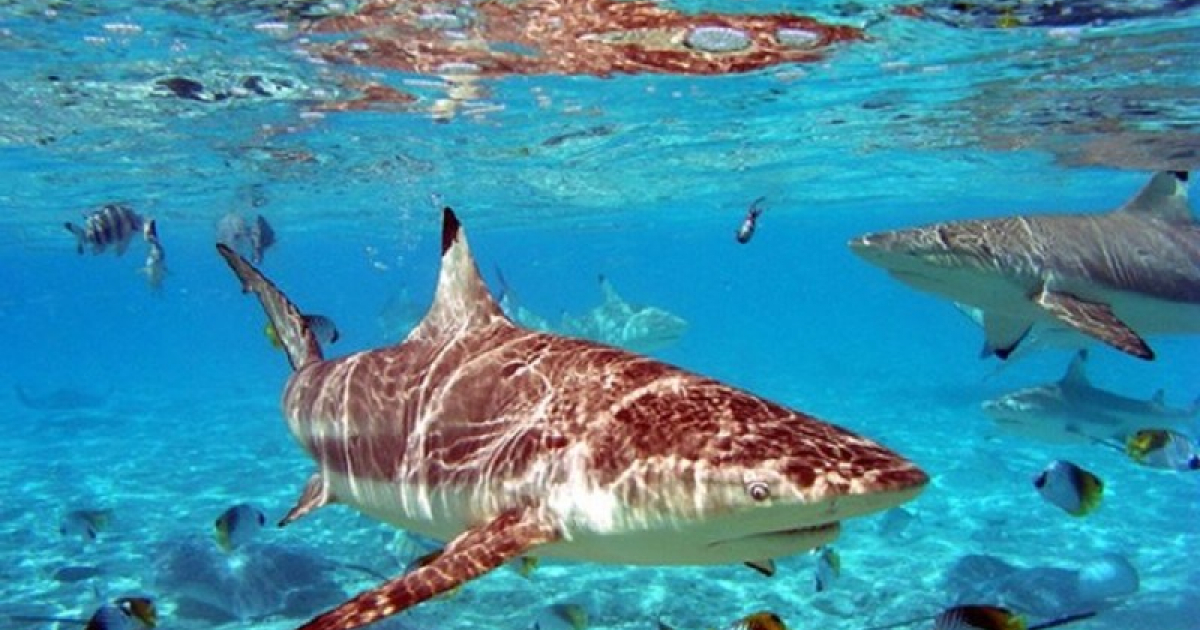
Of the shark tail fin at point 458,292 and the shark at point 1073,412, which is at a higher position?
the shark tail fin at point 458,292

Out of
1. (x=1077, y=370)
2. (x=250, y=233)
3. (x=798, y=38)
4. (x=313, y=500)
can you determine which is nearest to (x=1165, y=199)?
(x=1077, y=370)

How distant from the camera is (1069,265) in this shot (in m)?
8.39

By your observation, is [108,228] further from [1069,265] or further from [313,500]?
[1069,265]

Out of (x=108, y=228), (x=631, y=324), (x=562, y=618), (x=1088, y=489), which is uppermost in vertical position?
(x=108, y=228)

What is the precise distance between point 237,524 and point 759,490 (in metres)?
8.11

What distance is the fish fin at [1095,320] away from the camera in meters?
6.82

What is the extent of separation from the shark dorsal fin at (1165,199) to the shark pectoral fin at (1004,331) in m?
1.72

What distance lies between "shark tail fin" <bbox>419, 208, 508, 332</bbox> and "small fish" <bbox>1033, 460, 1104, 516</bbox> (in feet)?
19.1

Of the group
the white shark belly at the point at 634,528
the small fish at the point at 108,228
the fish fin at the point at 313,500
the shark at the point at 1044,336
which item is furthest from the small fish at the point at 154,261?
the shark at the point at 1044,336

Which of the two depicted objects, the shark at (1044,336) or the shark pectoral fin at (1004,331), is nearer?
the shark pectoral fin at (1004,331)

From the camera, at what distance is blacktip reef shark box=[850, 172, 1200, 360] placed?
26.6ft

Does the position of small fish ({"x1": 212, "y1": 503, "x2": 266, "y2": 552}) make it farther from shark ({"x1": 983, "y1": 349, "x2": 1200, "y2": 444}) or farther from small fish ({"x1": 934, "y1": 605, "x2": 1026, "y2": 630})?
shark ({"x1": 983, "y1": 349, "x2": 1200, "y2": 444})

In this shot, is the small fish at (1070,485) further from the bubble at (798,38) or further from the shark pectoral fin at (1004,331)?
the bubble at (798,38)

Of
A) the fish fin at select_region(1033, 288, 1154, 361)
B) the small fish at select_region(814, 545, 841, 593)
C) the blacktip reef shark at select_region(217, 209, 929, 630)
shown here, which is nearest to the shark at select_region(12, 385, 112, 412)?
the small fish at select_region(814, 545, 841, 593)
